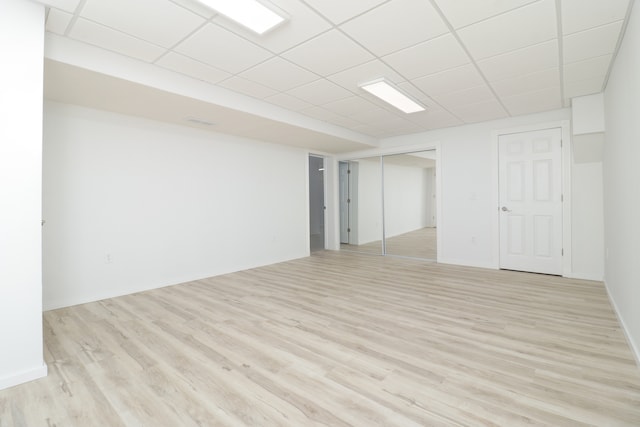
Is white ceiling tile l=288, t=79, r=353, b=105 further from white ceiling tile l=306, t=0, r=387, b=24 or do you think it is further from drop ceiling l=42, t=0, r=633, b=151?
white ceiling tile l=306, t=0, r=387, b=24

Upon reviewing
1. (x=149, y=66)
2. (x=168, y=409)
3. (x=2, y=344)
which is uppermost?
(x=149, y=66)

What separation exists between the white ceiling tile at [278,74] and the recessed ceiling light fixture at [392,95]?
663mm

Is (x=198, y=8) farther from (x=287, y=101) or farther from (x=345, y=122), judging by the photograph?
(x=345, y=122)

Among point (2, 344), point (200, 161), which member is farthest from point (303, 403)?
point (200, 161)

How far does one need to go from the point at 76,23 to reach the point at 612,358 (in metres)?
4.62

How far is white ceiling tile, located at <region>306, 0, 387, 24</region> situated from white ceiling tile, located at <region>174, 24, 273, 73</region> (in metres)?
0.73

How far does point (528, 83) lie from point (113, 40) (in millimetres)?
4199

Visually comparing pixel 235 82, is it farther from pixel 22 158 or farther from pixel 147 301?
pixel 147 301

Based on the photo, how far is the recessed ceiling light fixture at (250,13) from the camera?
2018mm

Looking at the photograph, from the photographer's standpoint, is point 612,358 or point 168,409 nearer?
point 168,409

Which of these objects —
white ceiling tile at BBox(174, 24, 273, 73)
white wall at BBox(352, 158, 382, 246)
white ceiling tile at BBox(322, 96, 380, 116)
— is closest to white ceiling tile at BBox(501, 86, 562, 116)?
white ceiling tile at BBox(322, 96, 380, 116)

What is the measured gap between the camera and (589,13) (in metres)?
2.15

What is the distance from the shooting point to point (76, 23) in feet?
7.38

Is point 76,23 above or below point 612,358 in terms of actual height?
above
